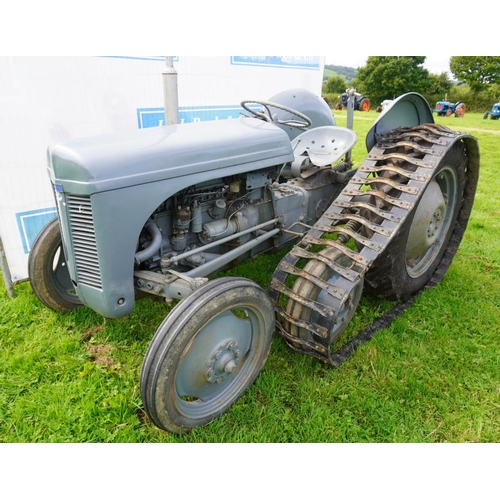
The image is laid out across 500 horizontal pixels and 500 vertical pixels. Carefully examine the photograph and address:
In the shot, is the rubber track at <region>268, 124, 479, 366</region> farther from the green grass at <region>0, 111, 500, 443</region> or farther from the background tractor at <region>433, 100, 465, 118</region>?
the background tractor at <region>433, 100, 465, 118</region>

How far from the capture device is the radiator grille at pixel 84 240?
77.7 inches

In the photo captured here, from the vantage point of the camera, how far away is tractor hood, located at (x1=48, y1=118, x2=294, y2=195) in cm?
192

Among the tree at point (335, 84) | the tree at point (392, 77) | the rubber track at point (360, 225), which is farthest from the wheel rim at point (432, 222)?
the tree at point (335, 84)

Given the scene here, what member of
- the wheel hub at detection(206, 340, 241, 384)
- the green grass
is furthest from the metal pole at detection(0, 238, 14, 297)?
the wheel hub at detection(206, 340, 241, 384)

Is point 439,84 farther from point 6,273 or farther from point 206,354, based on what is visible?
A: point 206,354

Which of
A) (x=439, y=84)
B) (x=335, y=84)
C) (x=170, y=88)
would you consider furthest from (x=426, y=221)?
(x=335, y=84)

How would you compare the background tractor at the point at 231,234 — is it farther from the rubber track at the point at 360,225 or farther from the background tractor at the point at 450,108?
the background tractor at the point at 450,108

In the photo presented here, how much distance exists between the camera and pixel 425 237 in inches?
129

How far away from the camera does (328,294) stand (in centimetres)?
245

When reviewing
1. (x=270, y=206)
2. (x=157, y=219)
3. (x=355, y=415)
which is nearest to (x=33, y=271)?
(x=157, y=219)

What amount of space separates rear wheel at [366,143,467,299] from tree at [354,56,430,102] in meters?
35.7

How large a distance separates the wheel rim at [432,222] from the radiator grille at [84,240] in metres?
2.24

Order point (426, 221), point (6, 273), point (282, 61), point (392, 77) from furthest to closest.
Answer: point (392, 77) → point (282, 61) → point (6, 273) → point (426, 221)

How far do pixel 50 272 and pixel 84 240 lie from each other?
1073 mm
